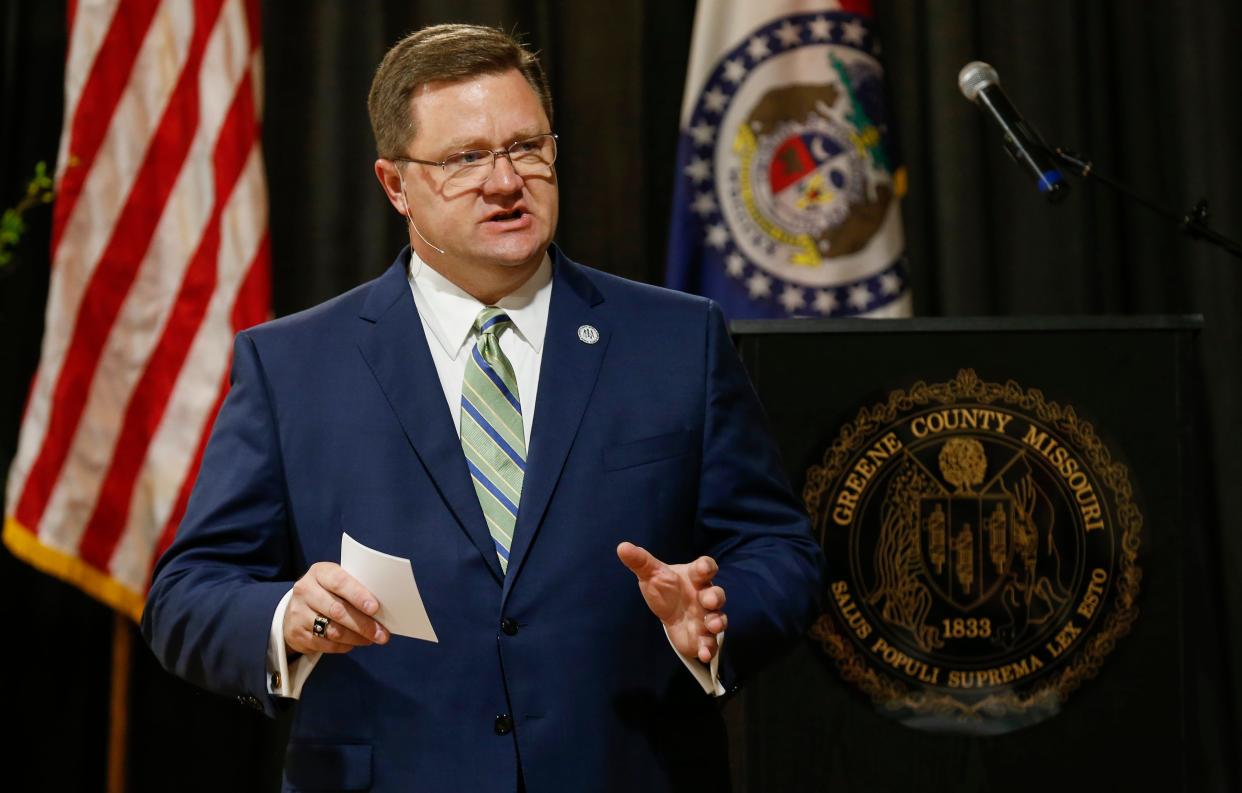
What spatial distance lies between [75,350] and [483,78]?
1.79 meters

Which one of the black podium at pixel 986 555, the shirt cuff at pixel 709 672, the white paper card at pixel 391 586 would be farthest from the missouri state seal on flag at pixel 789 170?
the white paper card at pixel 391 586

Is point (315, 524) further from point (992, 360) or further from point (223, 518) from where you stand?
point (992, 360)

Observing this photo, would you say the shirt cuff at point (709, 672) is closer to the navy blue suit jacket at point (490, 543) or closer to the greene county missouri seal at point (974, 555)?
the navy blue suit jacket at point (490, 543)

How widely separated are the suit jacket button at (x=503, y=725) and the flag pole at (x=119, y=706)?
7.05 feet

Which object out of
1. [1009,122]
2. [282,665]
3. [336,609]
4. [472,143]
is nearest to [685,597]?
[336,609]

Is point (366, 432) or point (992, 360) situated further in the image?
point (992, 360)

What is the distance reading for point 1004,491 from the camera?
2098mm

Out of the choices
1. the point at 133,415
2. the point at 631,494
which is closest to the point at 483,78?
the point at 631,494

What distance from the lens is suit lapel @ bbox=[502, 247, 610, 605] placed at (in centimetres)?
167

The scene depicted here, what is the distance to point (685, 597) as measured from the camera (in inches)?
59.9

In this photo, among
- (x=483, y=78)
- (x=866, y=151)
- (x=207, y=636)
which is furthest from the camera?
(x=866, y=151)

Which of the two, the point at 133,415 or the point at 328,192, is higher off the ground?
the point at 328,192

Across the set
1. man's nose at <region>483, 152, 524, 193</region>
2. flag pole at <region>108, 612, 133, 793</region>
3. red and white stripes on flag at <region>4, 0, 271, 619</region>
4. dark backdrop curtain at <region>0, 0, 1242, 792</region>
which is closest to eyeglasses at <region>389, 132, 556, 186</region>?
man's nose at <region>483, 152, 524, 193</region>

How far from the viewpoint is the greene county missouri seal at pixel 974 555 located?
6.83ft
